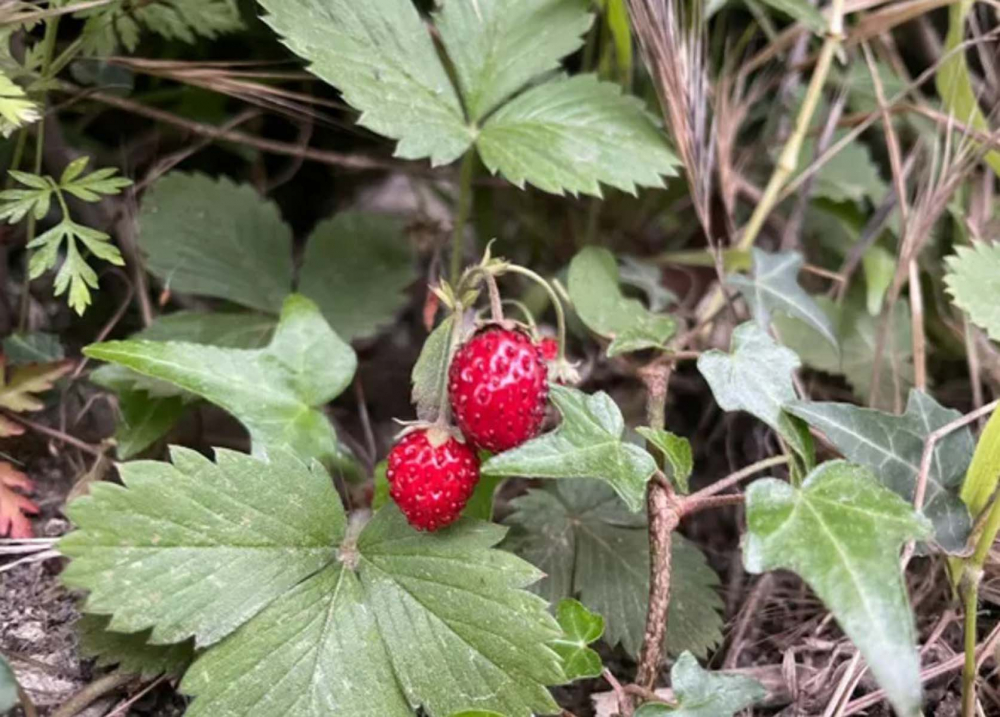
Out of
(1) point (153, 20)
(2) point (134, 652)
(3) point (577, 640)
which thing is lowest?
(3) point (577, 640)

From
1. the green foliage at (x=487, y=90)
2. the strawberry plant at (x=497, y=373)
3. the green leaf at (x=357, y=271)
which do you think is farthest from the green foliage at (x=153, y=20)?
the green leaf at (x=357, y=271)

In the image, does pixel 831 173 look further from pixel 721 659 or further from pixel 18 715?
pixel 18 715

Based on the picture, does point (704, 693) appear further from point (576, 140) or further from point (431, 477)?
point (576, 140)

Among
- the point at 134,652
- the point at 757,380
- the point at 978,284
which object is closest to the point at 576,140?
the point at 757,380

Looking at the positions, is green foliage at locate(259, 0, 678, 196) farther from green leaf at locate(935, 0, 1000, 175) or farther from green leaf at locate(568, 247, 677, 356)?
green leaf at locate(935, 0, 1000, 175)

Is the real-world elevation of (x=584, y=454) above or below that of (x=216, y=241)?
below

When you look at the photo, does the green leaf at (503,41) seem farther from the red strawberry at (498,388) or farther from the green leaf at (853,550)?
the green leaf at (853,550)

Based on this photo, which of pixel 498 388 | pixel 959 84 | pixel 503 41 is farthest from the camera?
pixel 959 84
